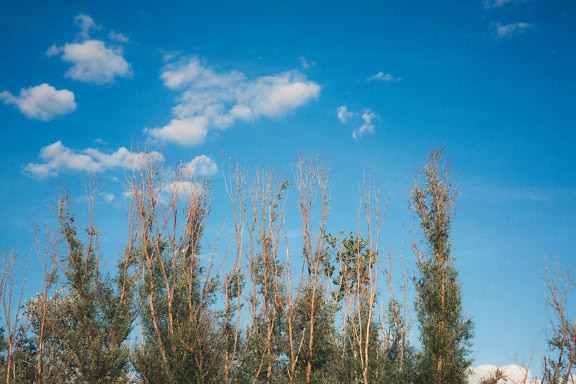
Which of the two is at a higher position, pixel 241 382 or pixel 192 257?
pixel 192 257

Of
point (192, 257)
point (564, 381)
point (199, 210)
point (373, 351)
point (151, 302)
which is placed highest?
point (199, 210)

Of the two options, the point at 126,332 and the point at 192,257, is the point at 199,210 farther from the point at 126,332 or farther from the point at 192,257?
the point at 126,332

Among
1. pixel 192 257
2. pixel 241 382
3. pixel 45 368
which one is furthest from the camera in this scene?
pixel 45 368

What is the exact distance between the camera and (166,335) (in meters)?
20.1

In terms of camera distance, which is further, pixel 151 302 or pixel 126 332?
pixel 126 332

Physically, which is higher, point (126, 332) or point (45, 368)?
point (126, 332)

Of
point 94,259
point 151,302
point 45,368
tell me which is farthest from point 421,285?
point 45,368

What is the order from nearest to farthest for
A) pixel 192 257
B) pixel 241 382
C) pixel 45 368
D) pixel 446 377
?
pixel 446 377 → pixel 241 382 → pixel 192 257 → pixel 45 368

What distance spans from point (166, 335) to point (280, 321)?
5.46 meters

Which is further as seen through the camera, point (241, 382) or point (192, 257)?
point (192, 257)

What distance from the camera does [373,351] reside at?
22.2 m

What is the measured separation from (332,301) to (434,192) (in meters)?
7.39

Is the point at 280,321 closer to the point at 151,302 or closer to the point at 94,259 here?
the point at 151,302

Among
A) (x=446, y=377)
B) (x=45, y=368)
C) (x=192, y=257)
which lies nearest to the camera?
(x=446, y=377)
